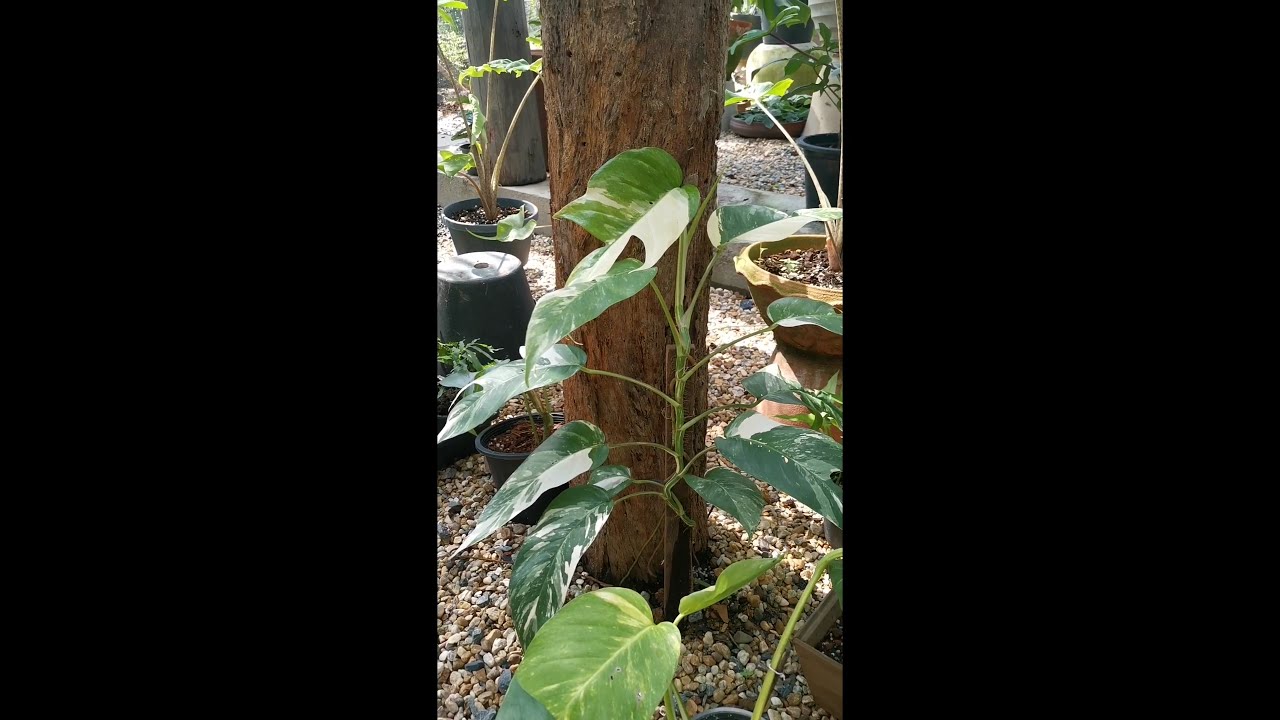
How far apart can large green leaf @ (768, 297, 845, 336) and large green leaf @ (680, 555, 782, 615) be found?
33cm

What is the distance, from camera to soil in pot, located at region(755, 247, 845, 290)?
1.94 m

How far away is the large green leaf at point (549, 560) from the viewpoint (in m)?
0.97

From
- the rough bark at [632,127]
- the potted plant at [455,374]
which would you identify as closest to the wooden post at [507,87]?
the potted plant at [455,374]

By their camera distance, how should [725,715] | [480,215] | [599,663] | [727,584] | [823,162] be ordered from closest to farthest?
1. [599,663]
2. [727,584]
3. [725,715]
4. [823,162]
5. [480,215]

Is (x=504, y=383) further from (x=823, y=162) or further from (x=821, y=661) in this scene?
(x=823, y=162)

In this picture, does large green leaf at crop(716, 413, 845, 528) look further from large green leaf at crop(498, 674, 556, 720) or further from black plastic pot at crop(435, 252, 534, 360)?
black plastic pot at crop(435, 252, 534, 360)

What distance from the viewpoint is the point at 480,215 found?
3.45 meters

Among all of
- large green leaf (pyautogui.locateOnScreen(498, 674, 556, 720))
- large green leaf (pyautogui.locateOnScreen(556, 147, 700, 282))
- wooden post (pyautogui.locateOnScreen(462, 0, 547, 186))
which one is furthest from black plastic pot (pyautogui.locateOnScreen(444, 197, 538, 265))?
large green leaf (pyautogui.locateOnScreen(498, 674, 556, 720))

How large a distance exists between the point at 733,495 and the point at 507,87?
127 inches

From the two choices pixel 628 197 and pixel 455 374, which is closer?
pixel 628 197

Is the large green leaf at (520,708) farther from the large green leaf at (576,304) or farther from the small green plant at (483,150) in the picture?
the small green plant at (483,150)

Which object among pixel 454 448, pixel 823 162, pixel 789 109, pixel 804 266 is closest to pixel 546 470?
pixel 454 448
